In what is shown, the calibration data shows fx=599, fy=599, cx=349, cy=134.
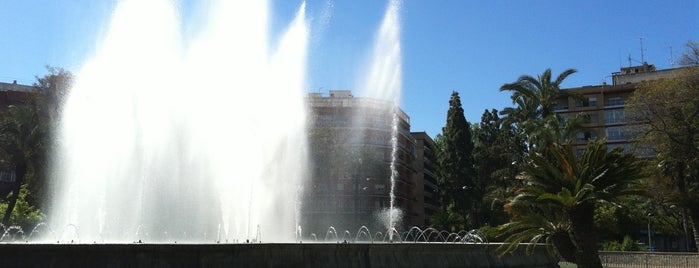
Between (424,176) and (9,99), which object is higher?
(9,99)

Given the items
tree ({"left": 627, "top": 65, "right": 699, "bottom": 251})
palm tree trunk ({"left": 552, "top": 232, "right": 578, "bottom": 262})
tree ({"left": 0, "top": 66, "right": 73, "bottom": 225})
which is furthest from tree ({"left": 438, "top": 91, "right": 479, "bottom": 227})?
palm tree trunk ({"left": 552, "top": 232, "right": 578, "bottom": 262})

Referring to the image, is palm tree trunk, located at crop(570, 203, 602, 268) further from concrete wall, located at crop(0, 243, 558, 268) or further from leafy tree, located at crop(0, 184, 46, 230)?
leafy tree, located at crop(0, 184, 46, 230)

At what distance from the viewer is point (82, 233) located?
21.9 metres

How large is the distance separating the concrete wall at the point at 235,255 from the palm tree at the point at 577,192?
395cm

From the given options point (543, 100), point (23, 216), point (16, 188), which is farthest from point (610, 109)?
point (16, 188)

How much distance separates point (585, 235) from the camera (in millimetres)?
16094

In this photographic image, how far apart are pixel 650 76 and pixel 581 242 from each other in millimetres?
71325

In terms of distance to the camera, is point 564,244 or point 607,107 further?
point 607,107

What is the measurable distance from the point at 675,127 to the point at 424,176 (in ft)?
194

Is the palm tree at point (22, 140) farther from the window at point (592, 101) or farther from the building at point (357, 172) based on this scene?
the window at point (592, 101)

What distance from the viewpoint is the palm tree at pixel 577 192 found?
1596 centimetres

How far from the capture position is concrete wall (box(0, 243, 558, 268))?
8148 millimetres

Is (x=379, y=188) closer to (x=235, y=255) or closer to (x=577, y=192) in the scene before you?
(x=577, y=192)

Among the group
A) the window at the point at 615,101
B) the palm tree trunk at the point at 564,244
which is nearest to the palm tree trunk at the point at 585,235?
the palm tree trunk at the point at 564,244
